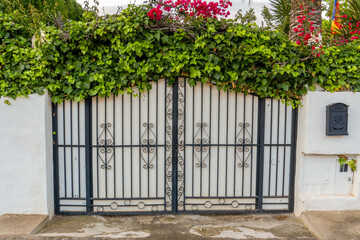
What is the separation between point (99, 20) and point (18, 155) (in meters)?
Result: 2.22

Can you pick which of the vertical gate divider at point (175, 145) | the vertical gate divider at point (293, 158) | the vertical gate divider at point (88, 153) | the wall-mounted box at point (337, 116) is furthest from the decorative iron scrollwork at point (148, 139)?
the wall-mounted box at point (337, 116)

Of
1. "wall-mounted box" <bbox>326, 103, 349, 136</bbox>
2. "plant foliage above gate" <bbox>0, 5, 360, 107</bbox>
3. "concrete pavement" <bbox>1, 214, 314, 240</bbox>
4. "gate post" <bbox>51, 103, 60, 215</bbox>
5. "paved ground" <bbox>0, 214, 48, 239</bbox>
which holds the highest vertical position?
"plant foliage above gate" <bbox>0, 5, 360, 107</bbox>

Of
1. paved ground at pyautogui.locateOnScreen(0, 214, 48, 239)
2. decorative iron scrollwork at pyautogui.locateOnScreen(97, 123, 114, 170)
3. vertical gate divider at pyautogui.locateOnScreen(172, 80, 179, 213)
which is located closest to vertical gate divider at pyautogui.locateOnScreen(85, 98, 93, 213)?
decorative iron scrollwork at pyautogui.locateOnScreen(97, 123, 114, 170)

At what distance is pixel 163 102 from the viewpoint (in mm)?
4609

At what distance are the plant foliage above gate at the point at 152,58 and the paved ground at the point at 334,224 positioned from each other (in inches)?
69.5

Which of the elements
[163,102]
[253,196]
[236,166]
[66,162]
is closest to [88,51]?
[163,102]

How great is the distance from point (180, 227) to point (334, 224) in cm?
209

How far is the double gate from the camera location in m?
4.60

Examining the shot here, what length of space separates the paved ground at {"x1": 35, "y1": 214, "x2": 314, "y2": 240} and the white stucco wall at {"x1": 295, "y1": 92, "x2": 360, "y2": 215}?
19.3 inches

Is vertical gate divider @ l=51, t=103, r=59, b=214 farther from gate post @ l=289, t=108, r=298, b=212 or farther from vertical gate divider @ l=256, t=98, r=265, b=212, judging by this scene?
gate post @ l=289, t=108, r=298, b=212

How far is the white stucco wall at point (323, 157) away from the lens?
14.3ft

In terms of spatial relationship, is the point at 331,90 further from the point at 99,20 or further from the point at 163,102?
the point at 99,20

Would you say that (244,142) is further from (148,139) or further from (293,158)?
(148,139)

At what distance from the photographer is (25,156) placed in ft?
14.2
